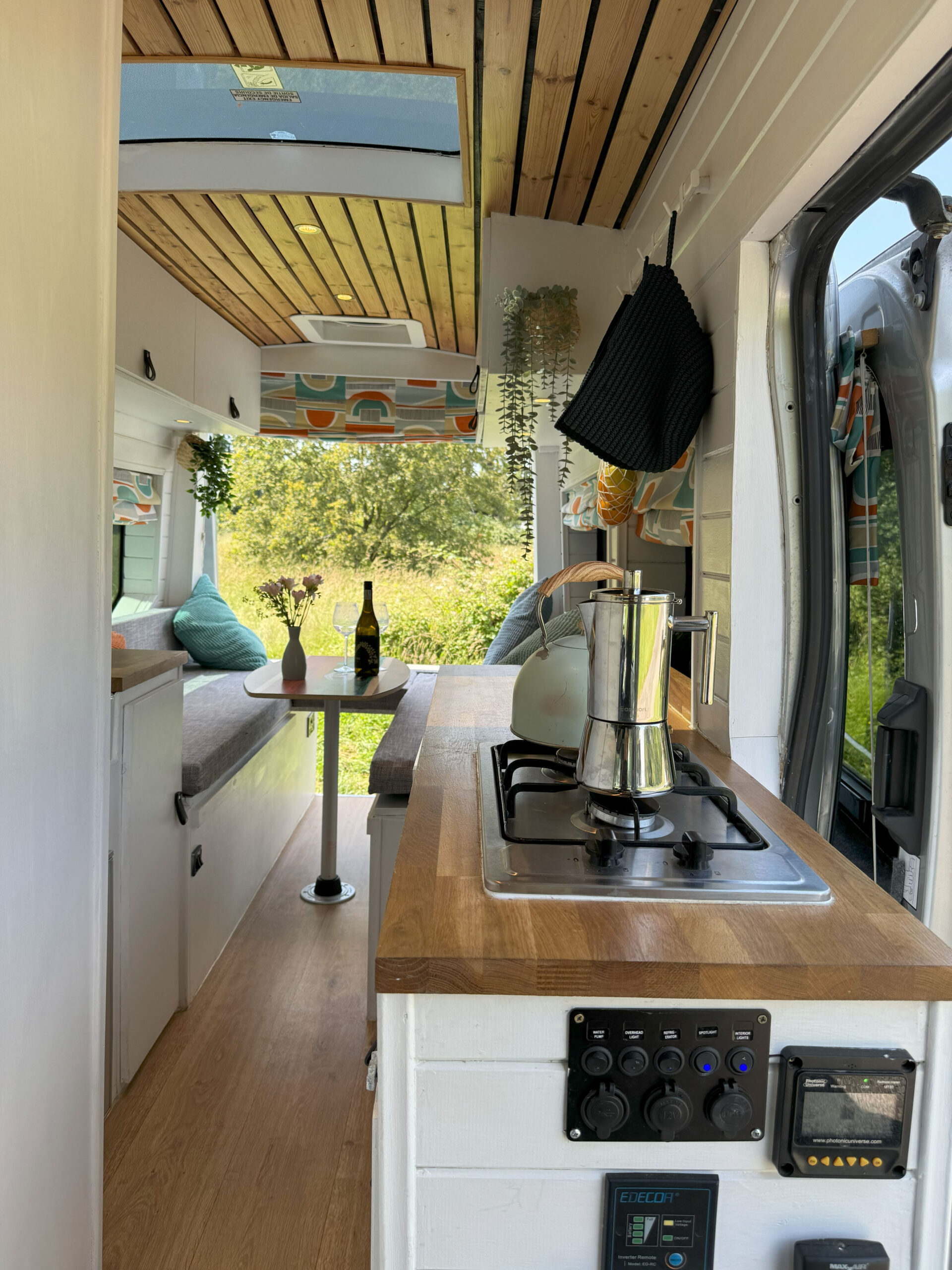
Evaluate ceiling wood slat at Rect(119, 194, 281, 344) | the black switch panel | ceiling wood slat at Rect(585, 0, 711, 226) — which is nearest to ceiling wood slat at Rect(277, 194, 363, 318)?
ceiling wood slat at Rect(119, 194, 281, 344)

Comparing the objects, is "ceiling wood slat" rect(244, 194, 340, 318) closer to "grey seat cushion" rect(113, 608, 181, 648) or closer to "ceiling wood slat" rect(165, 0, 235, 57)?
"ceiling wood slat" rect(165, 0, 235, 57)

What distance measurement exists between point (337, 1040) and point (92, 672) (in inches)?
59.9

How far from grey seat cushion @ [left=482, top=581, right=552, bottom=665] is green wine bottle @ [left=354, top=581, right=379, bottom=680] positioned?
0.61m

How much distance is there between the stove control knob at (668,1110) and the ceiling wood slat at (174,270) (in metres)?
3.20

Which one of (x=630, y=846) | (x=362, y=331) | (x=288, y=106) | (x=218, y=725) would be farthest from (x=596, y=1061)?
(x=362, y=331)

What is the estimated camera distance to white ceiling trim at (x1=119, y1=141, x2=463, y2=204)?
104 inches

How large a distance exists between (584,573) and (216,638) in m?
4.06

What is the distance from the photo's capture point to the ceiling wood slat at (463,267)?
3129 millimetres

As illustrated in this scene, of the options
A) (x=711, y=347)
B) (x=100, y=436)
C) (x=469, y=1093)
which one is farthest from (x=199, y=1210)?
(x=711, y=347)

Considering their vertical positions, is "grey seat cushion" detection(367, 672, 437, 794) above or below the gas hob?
below

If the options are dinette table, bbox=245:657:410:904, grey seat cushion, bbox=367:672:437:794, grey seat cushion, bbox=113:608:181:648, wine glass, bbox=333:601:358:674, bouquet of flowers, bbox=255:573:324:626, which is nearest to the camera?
grey seat cushion, bbox=367:672:437:794

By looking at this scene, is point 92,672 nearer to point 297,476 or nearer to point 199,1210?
point 199,1210

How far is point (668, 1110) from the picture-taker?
0.86 m

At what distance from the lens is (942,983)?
85cm
